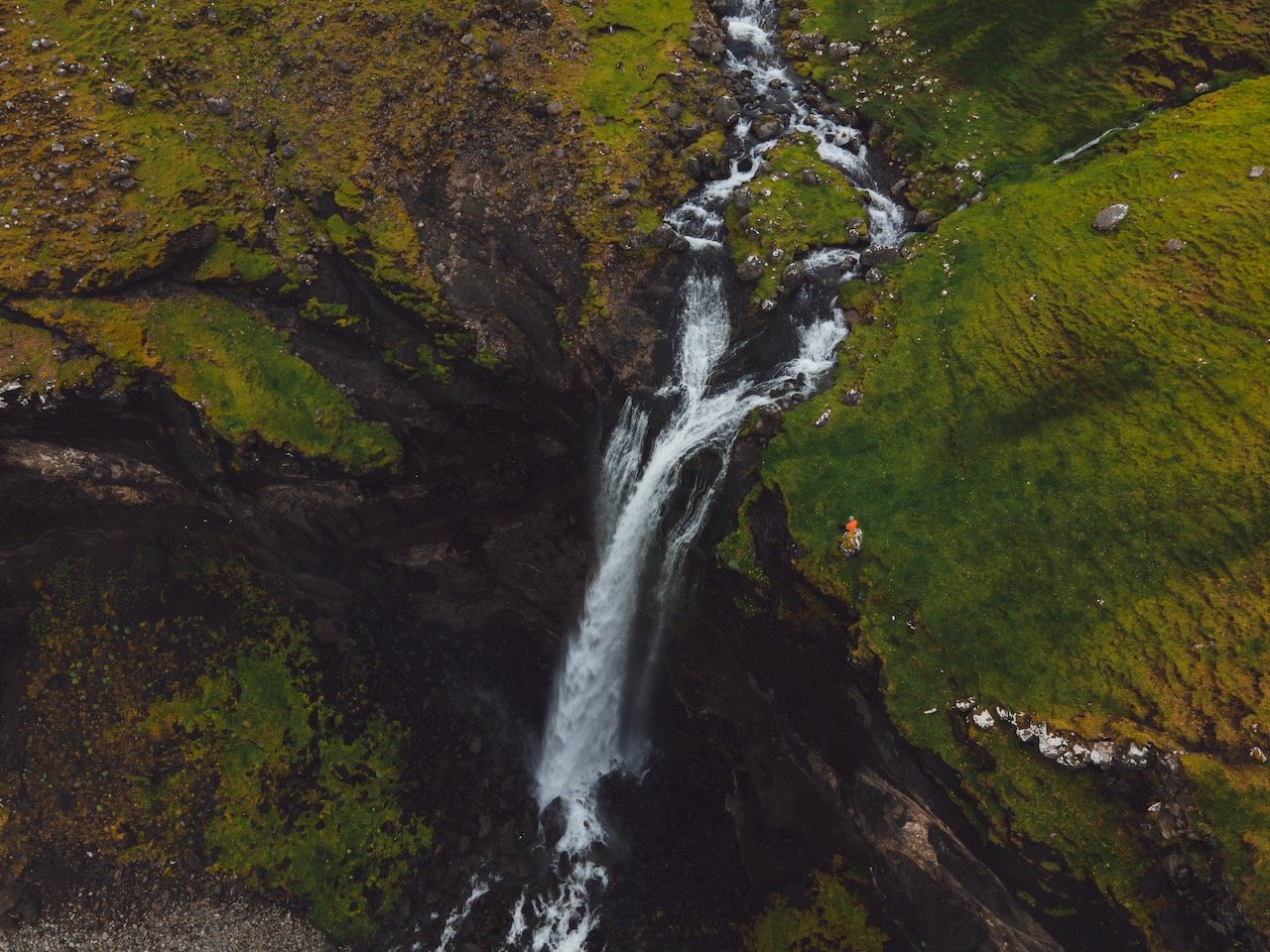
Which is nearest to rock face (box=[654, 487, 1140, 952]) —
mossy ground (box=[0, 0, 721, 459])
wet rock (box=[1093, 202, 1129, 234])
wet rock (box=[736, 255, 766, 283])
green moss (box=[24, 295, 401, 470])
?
wet rock (box=[736, 255, 766, 283])

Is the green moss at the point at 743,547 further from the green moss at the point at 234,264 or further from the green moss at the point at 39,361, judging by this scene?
the green moss at the point at 39,361

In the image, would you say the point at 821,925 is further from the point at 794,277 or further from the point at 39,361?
the point at 39,361

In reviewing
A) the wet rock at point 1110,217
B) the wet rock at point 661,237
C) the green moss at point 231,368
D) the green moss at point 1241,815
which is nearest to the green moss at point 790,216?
the wet rock at point 661,237

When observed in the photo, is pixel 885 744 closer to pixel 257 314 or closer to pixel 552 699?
pixel 552 699

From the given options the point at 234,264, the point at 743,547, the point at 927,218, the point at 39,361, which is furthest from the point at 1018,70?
the point at 39,361

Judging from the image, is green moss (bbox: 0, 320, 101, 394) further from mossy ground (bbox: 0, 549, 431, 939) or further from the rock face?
the rock face

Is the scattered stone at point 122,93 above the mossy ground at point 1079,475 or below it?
above

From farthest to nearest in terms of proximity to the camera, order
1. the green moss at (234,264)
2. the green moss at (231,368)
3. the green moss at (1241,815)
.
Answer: the green moss at (234,264)
the green moss at (231,368)
the green moss at (1241,815)
